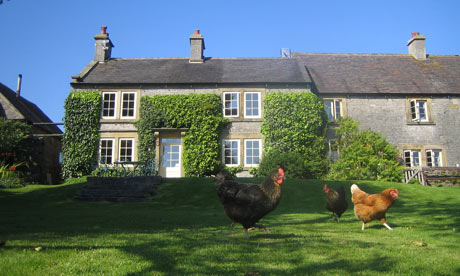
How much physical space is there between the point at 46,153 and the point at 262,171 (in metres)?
16.0

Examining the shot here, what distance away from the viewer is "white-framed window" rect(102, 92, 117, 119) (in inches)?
863

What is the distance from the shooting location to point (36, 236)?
6086mm

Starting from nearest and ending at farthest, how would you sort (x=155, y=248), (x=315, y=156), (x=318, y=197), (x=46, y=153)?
(x=155, y=248)
(x=318, y=197)
(x=315, y=156)
(x=46, y=153)

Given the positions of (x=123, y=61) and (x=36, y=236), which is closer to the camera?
(x=36, y=236)

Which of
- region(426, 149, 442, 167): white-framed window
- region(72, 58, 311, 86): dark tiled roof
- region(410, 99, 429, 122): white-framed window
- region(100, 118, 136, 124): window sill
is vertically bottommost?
region(426, 149, 442, 167): white-framed window

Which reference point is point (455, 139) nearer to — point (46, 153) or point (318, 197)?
point (318, 197)

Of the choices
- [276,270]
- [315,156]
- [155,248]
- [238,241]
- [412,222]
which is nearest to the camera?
[276,270]

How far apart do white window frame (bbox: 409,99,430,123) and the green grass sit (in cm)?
1419

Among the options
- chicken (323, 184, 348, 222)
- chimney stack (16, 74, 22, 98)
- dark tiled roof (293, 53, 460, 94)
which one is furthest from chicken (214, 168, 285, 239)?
chimney stack (16, 74, 22, 98)

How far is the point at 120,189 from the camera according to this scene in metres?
15.2

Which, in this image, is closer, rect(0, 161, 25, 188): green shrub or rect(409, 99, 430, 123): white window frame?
rect(0, 161, 25, 188): green shrub

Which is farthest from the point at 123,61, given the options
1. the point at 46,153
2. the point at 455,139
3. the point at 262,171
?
the point at 455,139

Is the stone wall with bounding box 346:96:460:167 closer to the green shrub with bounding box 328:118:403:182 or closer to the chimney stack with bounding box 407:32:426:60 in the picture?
the green shrub with bounding box 328:118:403:182

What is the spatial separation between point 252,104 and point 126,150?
8.36 m
